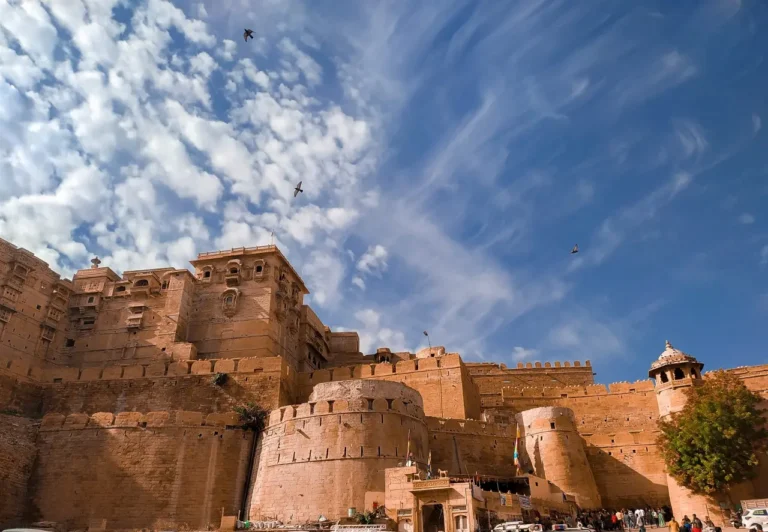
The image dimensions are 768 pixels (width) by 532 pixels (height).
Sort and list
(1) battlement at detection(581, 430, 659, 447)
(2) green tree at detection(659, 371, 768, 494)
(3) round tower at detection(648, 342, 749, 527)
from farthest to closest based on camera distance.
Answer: (1) battlement at detection(581, 430, 659, 447), (3) round tower at detection(648, 342, 749, 527), (2) green tree at detection(659, 371, 768, 494)

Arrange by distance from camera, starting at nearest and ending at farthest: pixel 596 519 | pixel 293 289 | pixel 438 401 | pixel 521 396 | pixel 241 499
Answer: pixel 596 519 < pixel 241 499 < pixel 438 401 < pixel 521 396 < pixel 293 289

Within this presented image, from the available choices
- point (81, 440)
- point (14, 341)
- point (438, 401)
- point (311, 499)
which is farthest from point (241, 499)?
point (14, 341)

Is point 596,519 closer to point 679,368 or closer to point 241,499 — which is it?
point 679,368

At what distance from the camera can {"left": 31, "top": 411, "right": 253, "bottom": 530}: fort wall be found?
27.2 metres

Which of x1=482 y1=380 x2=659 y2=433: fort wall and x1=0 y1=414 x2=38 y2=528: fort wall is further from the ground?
x1=482 y1=380 x2=659 y2=433: fort wall

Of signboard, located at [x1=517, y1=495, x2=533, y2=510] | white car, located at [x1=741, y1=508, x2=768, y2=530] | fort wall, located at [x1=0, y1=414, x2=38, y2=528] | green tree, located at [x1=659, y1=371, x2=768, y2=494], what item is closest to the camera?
white car, located at [x1=741, y1=508, x2=768, y2=530]

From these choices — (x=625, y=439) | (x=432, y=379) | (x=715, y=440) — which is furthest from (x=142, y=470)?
(x=715, y=440)

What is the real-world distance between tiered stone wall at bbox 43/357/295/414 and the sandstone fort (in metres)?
0.10

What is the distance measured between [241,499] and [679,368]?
21868 mm

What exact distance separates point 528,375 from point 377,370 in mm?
13012

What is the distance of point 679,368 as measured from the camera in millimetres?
30703

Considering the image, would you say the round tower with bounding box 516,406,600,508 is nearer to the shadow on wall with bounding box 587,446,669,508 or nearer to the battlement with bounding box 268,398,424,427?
the shadow on wall with bounding box 587,446,669,508

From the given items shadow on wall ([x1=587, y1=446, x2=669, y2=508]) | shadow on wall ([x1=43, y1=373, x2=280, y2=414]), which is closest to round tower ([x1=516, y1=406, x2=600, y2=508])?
shadow on wall ([x1=587, y1=446, x2=669, y2=508])

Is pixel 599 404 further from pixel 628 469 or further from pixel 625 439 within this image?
pixel 628 469
